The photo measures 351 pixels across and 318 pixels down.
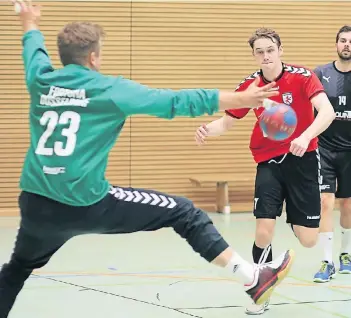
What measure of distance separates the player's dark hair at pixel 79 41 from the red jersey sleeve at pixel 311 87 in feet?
7.18

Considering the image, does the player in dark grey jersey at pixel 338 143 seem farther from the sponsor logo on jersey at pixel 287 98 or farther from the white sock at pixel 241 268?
the white sock at pixel 241 268

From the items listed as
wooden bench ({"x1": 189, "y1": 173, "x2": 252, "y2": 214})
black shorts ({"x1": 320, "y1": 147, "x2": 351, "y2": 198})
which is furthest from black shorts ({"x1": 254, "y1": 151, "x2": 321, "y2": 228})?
wooden bench ({"x1": 189, "y1": 173, "x2": 252, "y2": 214})

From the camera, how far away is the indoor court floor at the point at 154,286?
595 centimetres

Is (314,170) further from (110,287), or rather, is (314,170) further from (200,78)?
(200,78)

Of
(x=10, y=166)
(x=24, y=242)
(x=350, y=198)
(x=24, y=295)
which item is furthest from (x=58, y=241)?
(x=10, y=166)

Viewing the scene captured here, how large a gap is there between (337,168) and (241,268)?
3.12 metres

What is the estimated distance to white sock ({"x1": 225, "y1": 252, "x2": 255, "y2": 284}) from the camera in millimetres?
4512

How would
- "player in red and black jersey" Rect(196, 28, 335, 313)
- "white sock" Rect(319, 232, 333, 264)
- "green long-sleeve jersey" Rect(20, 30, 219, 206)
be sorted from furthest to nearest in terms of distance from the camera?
1. "white sock" Rect(319, 232, 333, 264)
2. "player in red and black jersey" Rect(196, 28, 335, 313)
3. "green long-sleeve jersey" Rect(20, 30, 219, 206)

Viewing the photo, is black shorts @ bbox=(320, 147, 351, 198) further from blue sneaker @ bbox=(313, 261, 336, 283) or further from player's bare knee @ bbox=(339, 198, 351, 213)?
blue sneaker @ bbox=(313, 261, 336, 283)

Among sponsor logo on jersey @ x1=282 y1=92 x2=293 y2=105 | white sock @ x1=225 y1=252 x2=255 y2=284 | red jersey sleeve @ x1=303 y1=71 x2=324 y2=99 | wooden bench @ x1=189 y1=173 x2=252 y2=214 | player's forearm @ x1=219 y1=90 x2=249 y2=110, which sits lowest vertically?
wooden bench @ x1=189 y1=173 x2=252 y2=214

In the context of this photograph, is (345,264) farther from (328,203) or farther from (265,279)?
(265,279)

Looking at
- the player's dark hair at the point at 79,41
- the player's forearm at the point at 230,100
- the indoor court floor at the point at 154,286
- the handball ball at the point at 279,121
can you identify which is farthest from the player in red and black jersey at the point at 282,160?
the player's dark hair at the point at 79,41

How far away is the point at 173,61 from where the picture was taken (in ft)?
38.5

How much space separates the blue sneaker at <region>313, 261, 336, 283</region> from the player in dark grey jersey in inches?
8.9
